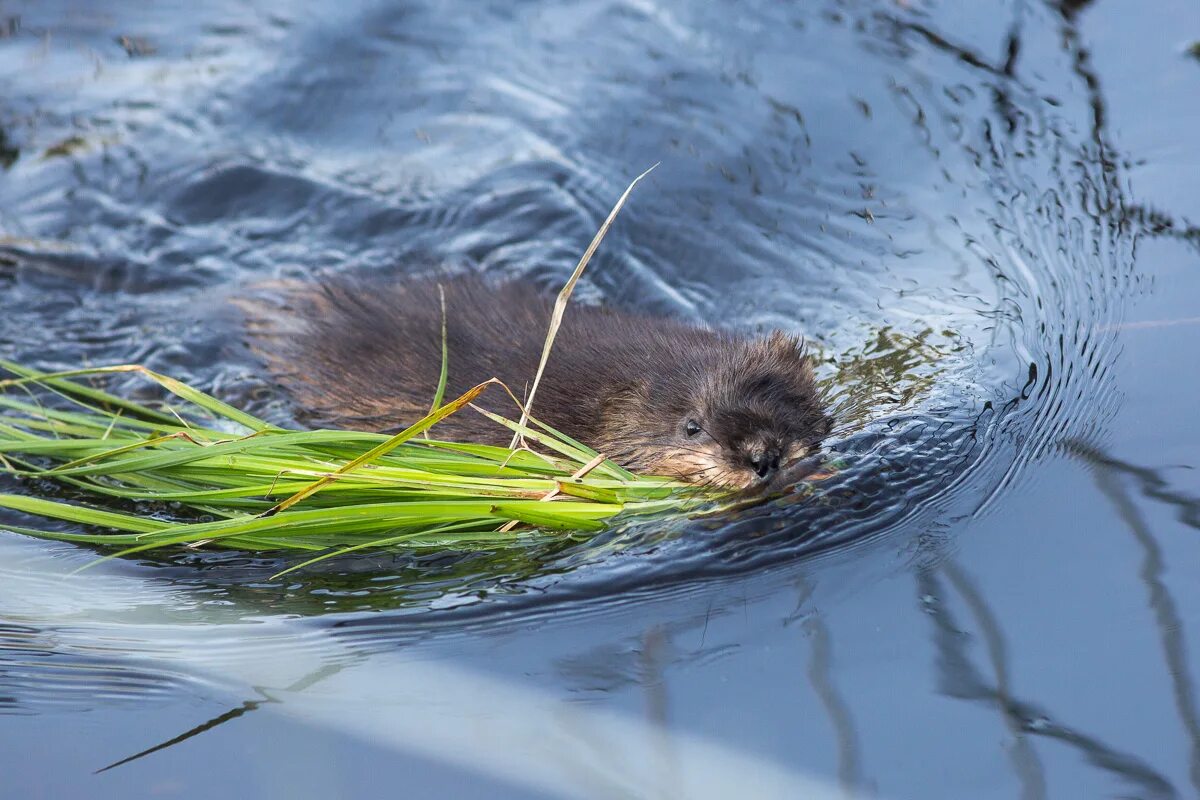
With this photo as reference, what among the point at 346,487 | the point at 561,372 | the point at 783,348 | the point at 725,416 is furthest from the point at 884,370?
the point at 346,487

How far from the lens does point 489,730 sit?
9.14 ft

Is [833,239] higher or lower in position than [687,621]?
higher

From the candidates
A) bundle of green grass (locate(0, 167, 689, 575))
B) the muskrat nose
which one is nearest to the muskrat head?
the muskrat nose

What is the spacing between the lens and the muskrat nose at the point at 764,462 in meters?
3.61

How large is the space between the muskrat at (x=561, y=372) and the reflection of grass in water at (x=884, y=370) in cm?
19

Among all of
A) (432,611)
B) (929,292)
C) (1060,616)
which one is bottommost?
(432,611)

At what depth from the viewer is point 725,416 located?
3.73m

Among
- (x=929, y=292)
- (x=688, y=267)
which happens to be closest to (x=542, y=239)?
(x=688, y=267)

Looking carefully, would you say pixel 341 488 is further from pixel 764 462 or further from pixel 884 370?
pixel 884 370

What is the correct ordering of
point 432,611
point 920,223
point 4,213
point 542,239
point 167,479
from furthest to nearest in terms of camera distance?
point 4,213 < point 542,239 < point 920,223 < point 167,479 < point 432,611

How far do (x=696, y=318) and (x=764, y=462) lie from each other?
1.68 metres

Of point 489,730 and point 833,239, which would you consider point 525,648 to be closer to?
point 489,730

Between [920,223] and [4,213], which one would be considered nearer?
[920,223]

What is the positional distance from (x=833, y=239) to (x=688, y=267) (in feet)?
1.94
